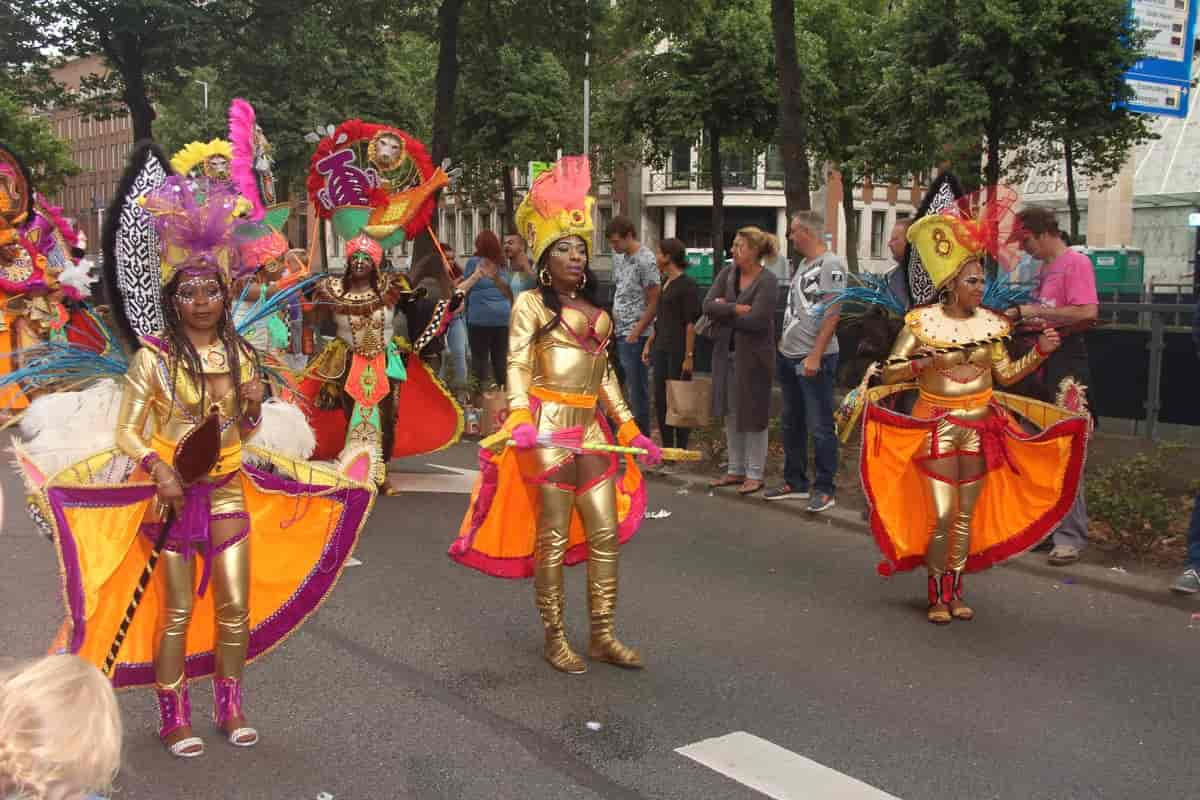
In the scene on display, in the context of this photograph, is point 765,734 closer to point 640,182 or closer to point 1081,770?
point 1081,770

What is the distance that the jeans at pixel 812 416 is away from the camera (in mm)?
8398

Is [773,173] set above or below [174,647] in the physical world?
above

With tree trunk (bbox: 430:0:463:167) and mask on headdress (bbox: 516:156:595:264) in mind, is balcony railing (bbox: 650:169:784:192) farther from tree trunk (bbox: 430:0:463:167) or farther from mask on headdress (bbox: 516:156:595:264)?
mask on headdress (bbox: 516:156:595:264)

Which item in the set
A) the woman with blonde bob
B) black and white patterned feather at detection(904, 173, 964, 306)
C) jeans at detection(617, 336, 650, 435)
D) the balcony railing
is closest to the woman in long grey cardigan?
jeans at detection(617, 336, 650, 435)

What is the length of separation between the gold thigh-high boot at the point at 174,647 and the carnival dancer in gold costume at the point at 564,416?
1364 mm

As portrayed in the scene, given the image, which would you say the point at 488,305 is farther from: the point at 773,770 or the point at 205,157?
the point at 773,770

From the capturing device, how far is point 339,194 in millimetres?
8609

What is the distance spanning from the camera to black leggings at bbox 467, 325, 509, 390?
12594 mm

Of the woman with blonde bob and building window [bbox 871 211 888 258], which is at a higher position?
building window [bbox 871 211 888 258]

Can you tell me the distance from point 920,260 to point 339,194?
4.40 metres

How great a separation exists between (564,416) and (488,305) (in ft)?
24.4

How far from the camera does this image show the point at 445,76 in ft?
53.7

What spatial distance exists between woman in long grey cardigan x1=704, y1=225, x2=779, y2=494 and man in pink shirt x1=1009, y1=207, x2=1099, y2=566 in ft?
7.09

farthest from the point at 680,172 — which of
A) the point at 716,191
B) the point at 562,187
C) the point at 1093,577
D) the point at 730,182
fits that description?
the point at 562,187
